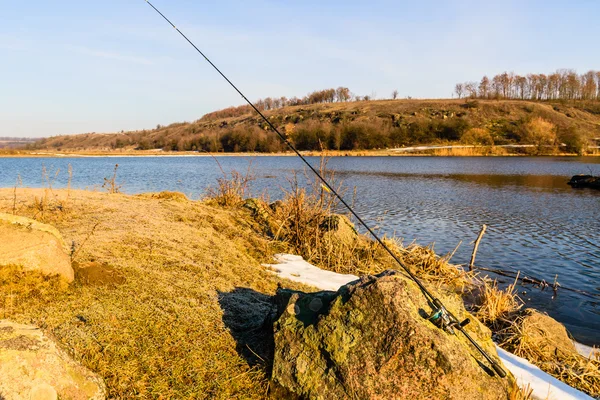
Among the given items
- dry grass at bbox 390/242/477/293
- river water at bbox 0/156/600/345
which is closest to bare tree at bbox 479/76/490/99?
river water at bbox 0/156/600/345

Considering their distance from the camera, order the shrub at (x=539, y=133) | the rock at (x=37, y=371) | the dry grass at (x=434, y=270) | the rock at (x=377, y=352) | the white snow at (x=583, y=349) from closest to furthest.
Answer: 1. the rock at (x=37, y=371)
2. the rock at (x=377, y=352)
3. the white snow at (x=583, y=349)
4. the dry grass at (x=434, y=270)
5. the shrub at (x=539, y=133)

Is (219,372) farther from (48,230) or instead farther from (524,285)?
(524,285)

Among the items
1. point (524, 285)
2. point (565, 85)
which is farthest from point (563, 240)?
point (565, 85)

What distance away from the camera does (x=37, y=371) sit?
2.42 meters

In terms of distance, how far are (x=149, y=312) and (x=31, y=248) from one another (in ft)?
4.54

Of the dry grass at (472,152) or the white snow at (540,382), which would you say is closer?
the white snow at (540,382)

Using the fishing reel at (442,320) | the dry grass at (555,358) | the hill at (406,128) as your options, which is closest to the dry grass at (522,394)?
the fishing reel at (442,320)

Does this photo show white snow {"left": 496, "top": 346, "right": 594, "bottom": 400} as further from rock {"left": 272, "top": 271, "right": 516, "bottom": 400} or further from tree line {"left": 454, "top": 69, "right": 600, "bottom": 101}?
tree line {"left": 454, "top": 69, "right": 600, "bottom": 101}

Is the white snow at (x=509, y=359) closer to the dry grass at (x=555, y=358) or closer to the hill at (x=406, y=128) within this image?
the dry grass at (x=555, y=358)

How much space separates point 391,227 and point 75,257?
11.8 metres

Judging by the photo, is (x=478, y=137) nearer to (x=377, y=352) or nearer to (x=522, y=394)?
(x=522, y=394)

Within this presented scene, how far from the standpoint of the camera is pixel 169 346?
362 centimetres

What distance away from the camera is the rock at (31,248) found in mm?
4023

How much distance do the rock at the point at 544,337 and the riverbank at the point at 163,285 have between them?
1.58 metres
